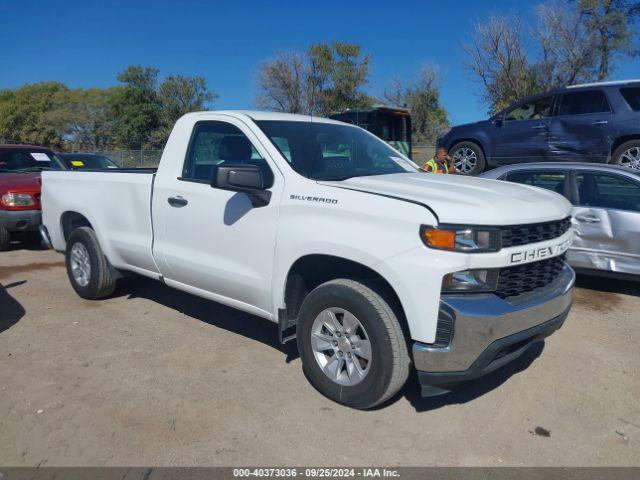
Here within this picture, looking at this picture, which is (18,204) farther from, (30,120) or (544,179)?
(30,120)

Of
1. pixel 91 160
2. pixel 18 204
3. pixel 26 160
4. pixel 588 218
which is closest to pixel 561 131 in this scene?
pixel 588 218

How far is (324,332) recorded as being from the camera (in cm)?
357

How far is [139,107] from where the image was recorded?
41.6 m

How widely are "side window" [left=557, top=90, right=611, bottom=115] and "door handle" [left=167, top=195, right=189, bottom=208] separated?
6.72 m

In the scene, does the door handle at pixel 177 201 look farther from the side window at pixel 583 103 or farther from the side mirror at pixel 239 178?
the side window at pixel 583 103

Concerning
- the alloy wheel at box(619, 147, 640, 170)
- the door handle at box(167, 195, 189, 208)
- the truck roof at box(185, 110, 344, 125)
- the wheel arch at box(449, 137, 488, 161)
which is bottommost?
the door handle at box(167, 195, 189, 208)

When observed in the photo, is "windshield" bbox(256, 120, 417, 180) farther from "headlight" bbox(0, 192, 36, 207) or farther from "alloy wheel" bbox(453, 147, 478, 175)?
"headlight" bbox(0, 192, 36, 207)

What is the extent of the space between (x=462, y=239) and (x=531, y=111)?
700 centimetres

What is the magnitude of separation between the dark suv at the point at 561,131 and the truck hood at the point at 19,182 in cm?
720

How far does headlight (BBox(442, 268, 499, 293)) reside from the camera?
9.75 ft

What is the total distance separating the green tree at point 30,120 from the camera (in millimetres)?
55281

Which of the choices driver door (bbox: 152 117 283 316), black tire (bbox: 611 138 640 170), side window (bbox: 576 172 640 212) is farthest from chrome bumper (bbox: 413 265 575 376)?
black tire (bbox: 611 138 640 170)

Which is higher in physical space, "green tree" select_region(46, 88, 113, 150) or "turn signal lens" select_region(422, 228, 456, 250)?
"green tree" select_region(46, 88, 113, 150)

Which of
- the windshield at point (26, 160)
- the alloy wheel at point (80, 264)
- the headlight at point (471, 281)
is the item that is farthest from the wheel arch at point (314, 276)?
the windshield at point (26, 160)
